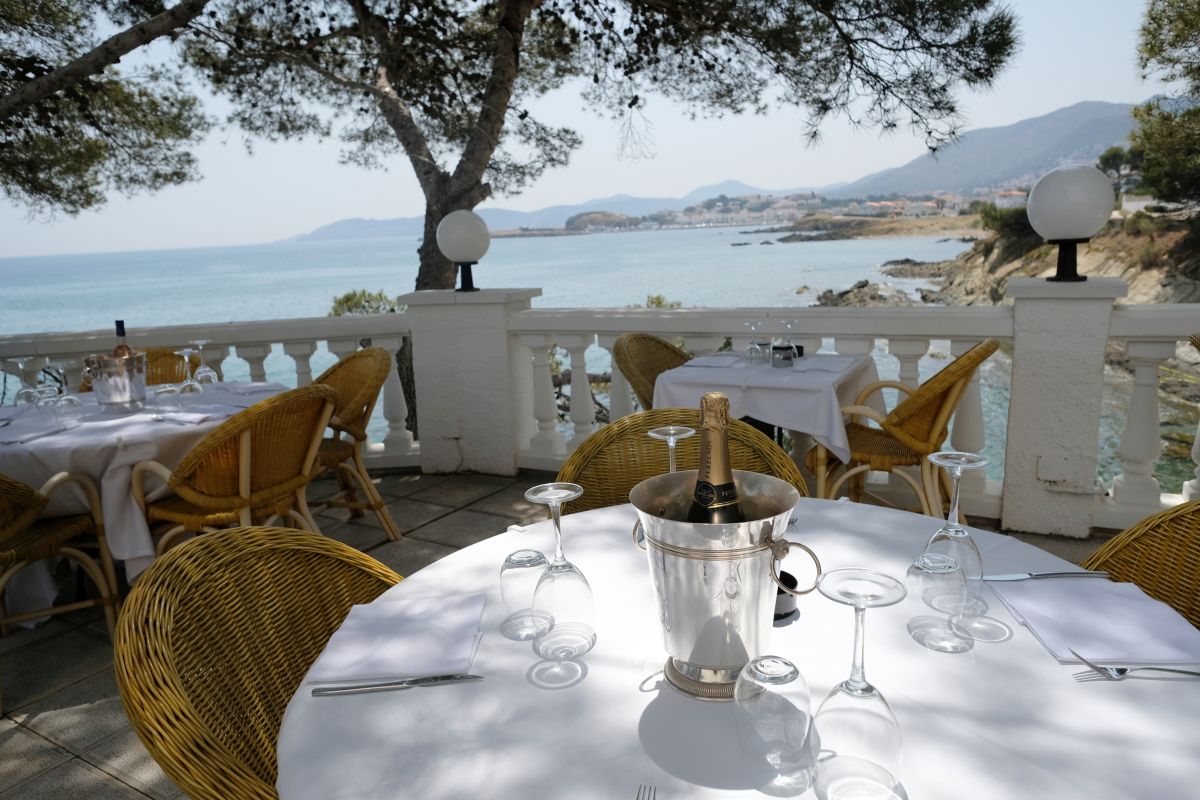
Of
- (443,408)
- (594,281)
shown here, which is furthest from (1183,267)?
(594,281)

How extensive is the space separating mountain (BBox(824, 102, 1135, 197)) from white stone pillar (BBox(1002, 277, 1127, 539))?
275 centimetres

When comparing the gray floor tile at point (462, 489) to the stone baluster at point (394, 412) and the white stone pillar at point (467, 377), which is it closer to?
the white stone pillar at point (467, 377)

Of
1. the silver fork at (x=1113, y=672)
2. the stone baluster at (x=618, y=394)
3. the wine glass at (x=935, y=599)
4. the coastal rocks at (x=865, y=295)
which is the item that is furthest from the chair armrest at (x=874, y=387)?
the coastal rocks at (x=865, y=295)

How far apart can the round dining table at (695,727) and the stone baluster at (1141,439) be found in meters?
2.54

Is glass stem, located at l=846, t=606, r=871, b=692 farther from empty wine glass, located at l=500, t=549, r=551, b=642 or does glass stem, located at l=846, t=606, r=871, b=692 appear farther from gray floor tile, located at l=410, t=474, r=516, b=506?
gray floor tile, located at l=410, t=474, r=516, b=506

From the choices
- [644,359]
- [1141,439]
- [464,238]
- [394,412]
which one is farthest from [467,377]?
[1141,439]

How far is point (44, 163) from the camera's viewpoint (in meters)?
5.79

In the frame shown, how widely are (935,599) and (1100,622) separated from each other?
0.20m

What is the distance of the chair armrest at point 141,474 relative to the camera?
7.67ft

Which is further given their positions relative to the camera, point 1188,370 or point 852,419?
point 1188,370

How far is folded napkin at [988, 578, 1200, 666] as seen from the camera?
2.83ft

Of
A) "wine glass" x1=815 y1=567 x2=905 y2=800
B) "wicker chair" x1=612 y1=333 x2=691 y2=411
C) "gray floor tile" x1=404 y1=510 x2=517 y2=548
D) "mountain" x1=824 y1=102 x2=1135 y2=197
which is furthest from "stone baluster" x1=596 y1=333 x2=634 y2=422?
"wine glass" x1=815 y1=567 x2=905 y2=800

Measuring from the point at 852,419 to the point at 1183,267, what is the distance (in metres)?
9.48

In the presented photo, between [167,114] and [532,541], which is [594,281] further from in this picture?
[532,541]
